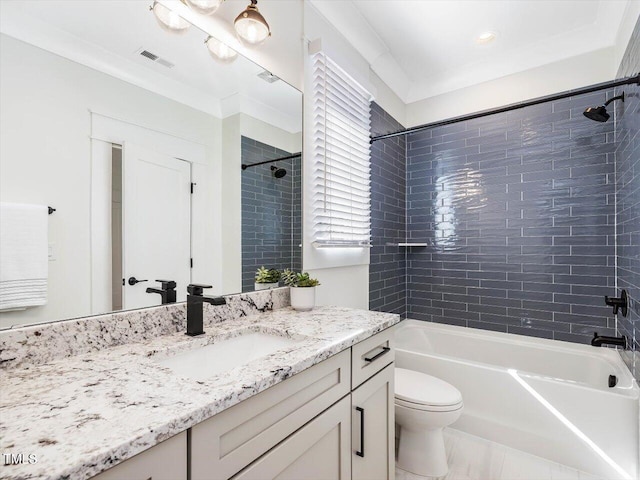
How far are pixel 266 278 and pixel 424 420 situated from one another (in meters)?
1.11

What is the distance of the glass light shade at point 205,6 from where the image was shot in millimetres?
1294

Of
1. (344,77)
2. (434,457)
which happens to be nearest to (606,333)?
(434,457)

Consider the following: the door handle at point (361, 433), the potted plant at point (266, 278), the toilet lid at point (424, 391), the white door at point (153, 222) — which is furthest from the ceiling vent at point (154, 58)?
the toilet lid at point (424, 391)

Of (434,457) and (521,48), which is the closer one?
(434,457)

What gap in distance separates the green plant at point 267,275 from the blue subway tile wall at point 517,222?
180 centimetres

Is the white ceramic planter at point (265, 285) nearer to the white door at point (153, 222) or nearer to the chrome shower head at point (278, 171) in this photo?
the white door at point (153, 222)

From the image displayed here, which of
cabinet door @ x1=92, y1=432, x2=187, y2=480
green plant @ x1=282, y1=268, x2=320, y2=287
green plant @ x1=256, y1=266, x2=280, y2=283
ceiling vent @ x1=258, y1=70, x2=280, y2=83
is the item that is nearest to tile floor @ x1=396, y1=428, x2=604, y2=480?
green plant @ x1=282, y1=268, x2=320, y2=287

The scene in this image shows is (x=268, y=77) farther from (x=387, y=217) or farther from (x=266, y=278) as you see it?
(x=387, y=217)

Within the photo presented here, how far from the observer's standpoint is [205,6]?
130 cm

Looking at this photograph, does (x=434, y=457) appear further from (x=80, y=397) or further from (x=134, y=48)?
(x=134, y=48)

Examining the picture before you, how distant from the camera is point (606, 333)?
2334 millimetres

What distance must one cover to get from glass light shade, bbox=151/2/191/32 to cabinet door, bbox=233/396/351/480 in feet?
4.88

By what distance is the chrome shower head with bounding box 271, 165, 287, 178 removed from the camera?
1.74 meters

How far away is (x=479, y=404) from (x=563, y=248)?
4.39 feet
